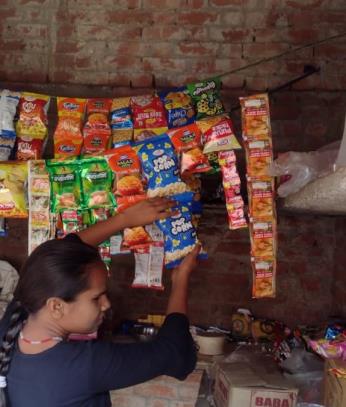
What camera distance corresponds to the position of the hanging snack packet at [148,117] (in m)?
2.21

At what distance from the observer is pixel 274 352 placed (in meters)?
2.56

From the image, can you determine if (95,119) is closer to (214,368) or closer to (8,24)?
(8,24)

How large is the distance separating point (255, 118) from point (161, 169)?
425mm

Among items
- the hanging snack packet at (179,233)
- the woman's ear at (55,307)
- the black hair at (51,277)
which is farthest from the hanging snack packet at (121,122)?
the woman's ear at (55,307)

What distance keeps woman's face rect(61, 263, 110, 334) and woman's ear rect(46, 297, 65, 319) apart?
0.01m

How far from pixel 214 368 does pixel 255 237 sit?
29.5 inches

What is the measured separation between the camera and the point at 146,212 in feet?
6.06

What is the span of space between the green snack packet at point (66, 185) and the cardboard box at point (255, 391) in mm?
974

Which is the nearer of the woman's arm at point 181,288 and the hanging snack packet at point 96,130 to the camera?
the woman's arm at point 181,288

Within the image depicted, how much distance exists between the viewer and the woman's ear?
125 centimetres

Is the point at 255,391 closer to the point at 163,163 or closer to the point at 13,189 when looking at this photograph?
the point at 163,163

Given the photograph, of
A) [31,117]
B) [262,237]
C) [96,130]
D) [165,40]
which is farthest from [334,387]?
[165,40]

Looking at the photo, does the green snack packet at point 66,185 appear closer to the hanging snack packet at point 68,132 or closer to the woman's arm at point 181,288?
the hanging snack packet at point 68,132

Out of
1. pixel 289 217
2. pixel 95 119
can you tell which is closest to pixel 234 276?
pixel 289 217
